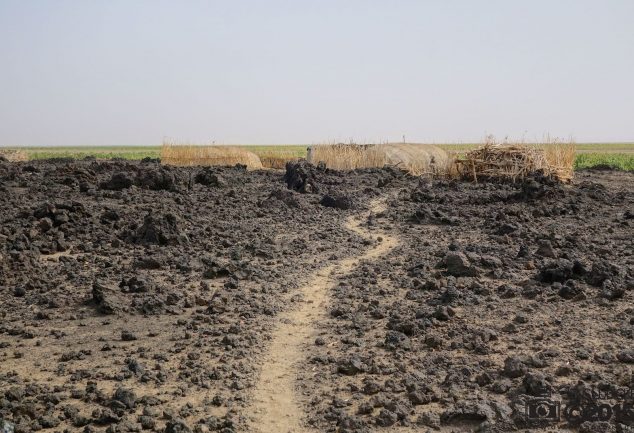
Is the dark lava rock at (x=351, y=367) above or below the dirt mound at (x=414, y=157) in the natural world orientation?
below

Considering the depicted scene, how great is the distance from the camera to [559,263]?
26.2ft

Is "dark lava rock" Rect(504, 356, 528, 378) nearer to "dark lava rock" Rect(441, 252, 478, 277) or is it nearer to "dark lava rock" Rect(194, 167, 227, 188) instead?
"dark lava rock" Rect(441, 252, 478, 277)

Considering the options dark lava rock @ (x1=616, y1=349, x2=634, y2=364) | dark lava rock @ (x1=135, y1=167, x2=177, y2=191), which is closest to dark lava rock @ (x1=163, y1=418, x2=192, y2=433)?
dark lava rock @ (x1=616, y1=349, x2=634, y2=364)

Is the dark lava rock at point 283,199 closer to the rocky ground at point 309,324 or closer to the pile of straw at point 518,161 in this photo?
the rocky ground at point 309,324

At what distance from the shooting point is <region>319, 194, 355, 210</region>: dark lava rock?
14.3 meters

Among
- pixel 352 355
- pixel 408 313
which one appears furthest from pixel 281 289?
pixel 352 355

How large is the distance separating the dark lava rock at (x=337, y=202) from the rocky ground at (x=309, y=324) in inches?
47.0

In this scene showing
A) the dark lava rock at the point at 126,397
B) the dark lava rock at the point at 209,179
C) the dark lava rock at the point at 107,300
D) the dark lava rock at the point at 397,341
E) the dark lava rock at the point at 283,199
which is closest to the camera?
the dark lava rock at the point at 126,397

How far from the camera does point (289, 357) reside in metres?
5.87

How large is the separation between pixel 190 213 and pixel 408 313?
6657 millimetres

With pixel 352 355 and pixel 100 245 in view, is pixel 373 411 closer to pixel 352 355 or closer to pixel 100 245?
pixel 352 355

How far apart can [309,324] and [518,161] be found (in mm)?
14108

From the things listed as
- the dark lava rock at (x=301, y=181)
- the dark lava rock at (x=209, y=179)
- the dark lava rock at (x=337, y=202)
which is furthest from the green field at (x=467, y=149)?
the dark lava rock at (x=209, y=179)

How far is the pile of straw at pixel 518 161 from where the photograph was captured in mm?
19344
